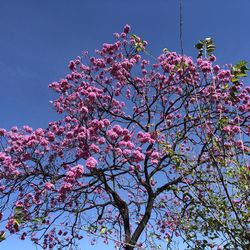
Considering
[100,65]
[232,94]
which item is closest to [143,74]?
[100,65]

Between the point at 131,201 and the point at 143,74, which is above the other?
the point at 143,74

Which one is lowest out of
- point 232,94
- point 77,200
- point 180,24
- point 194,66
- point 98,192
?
point 180,24

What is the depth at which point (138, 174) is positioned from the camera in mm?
10523

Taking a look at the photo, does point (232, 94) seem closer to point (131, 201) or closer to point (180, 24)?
point (180, 24)

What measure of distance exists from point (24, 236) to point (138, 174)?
3.64 m

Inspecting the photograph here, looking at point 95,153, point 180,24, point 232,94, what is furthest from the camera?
point 95,153

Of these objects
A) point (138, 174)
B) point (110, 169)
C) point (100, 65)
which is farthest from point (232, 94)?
point (100, 65)

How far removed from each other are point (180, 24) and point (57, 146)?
323 inches

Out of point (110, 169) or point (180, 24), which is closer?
point (180, 24)

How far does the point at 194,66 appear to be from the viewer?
36.0ft

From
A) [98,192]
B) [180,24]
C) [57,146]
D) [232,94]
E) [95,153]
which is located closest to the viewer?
[180,24]

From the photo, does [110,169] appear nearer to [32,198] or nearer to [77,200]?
[77,200]

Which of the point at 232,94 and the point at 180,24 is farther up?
the point at 232,94

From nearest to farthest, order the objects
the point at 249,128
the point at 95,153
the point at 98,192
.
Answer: the point at 95,153, the point at 249,128, the point at 98,192
